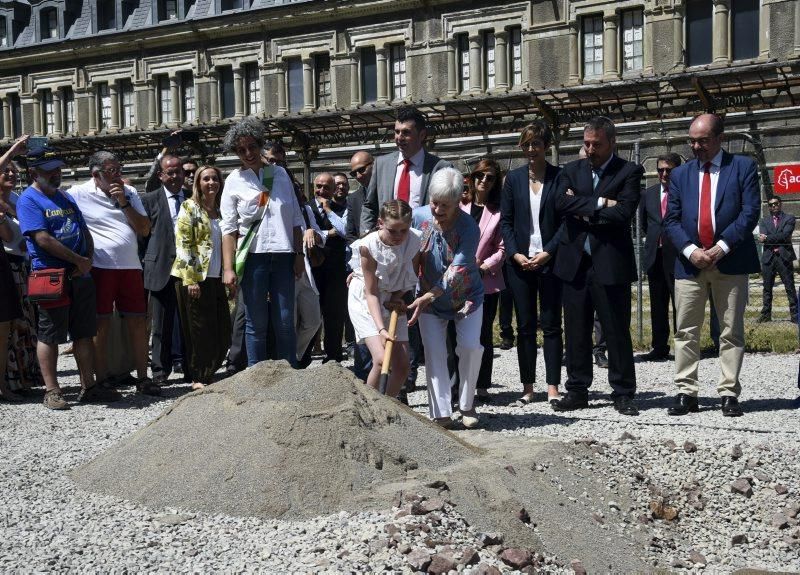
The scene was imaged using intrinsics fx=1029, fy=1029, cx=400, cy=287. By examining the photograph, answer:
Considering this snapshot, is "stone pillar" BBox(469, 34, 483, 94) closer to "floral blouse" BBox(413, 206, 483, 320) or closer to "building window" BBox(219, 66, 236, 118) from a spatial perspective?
"building window" BBox(219, 66, 236, 118)

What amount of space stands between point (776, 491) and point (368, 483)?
2.55 meters

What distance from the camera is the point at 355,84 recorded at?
40.0 m

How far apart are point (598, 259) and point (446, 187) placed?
1.87 metres

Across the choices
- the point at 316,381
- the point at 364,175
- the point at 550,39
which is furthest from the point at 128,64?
the point at 316,381

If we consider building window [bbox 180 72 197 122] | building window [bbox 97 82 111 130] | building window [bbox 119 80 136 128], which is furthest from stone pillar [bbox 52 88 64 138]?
building window [bbox 180 72 197 122]

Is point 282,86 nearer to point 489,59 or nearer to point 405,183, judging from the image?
point 489,59

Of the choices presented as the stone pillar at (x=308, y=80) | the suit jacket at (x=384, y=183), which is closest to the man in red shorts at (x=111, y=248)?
the suit jacket at (x=384, y=183)

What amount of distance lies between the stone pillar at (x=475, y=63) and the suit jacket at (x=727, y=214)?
29.2 m

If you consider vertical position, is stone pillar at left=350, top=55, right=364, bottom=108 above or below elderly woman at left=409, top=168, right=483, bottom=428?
above

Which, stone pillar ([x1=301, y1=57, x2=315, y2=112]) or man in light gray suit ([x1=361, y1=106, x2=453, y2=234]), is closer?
man in light gray suit ([x1=361, y1=106, x2=453, y2=234])

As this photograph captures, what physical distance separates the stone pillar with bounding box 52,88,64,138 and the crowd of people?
1611 inches

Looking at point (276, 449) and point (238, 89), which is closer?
point (276, 449)

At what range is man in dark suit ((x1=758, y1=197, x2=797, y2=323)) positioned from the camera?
54.2 ft

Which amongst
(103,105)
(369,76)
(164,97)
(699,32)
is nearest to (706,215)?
(699,32)
